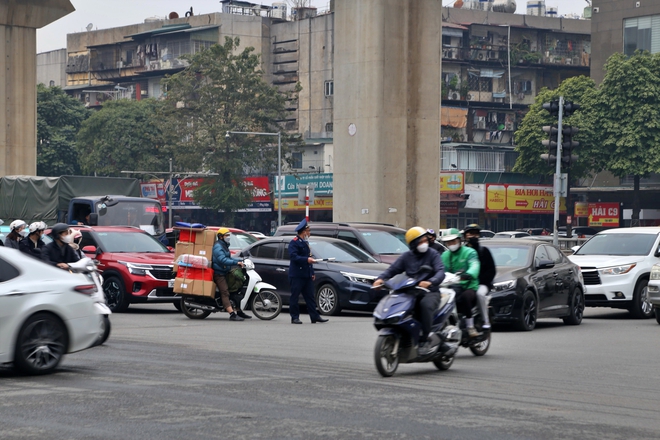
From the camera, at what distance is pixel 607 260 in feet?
68.5

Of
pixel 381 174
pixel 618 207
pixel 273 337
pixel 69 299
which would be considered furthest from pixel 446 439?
pixel 618 207

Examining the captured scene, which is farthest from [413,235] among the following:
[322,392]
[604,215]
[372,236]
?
[604,215]

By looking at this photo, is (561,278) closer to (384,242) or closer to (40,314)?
(384,242)

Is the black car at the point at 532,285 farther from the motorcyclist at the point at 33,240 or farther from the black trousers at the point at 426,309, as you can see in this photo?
the motorcyclist at the point at 33,240

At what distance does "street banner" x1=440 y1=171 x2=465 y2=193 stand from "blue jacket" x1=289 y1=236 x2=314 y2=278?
54028 mm

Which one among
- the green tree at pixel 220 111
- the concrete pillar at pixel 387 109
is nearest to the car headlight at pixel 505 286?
the concrete pillar at pixel 387 109

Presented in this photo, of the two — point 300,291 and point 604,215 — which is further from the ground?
point 604,215

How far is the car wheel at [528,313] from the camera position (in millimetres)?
16938

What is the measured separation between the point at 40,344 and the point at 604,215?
65.5 meters

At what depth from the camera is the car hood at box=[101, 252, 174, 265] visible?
20609 mm

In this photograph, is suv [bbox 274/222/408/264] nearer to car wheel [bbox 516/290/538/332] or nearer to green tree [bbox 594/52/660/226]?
car wheel [bbox 516/290/538/332]

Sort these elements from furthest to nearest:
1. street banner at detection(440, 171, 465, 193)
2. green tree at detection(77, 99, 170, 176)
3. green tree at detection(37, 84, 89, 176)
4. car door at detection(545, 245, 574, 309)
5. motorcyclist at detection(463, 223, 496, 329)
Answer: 1. green tree at detection(37, 84, 89, 176)
2. green tree at detection(77, 99, 170, 176)
3. street banner at detection(440, 171, 465, 193)
4. car door at detection(545, 245, 574, 309)
5. motorcyclist at detection(463, 223, 496, 329)

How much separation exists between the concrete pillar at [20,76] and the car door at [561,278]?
3181 centimetres

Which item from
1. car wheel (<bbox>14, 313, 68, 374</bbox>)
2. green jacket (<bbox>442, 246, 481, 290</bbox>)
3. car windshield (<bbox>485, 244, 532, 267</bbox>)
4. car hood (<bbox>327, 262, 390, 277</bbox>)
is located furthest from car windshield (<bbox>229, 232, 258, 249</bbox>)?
car wheel (<bbox>14, 313, 68, 374</bbox>)
